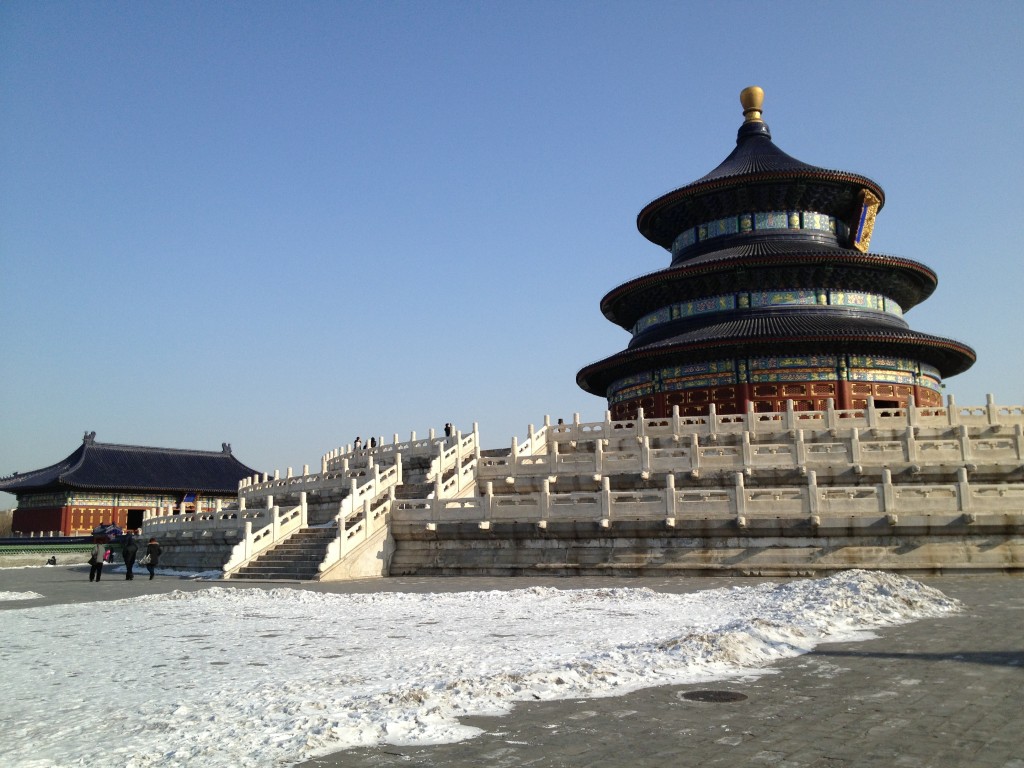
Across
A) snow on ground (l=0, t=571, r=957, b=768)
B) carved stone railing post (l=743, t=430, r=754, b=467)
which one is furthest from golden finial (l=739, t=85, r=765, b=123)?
snow on ground (l=0, t=571, r=957, b=768)

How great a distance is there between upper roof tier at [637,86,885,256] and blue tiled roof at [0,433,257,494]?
36999 millimetres

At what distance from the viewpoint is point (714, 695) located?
24.0 ft

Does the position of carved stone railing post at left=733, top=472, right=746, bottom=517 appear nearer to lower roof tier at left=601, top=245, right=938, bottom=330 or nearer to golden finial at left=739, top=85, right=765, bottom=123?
lower roof tier at left=601, top=245, right=938, bottom=330

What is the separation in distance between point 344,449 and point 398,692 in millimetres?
31518

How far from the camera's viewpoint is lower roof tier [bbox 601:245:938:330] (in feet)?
125

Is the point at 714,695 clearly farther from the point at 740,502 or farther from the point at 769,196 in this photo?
the point at 769,196

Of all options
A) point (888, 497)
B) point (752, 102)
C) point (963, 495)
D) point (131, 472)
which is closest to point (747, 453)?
point (888, 497)

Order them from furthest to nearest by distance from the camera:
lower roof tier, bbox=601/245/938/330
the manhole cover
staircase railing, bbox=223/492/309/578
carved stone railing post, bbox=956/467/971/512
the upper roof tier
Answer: the upper roof tier → lower roof tier, bbox=601/245/938/330 → staircase railing, bbox=223/492/309/578 → carved stone railing post, bbox=956/467/971/512 → the manhole cover

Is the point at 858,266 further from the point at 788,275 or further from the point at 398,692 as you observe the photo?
the point at 398,692

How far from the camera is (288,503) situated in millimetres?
29828

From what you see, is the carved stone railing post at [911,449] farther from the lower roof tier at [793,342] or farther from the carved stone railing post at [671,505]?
the lower roof tier at [793,342]

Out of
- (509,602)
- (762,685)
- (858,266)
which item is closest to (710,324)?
(858,266)

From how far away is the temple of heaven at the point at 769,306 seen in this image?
36188 mm

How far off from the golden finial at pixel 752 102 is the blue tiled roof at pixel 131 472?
4264 centimetres
